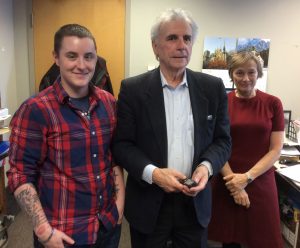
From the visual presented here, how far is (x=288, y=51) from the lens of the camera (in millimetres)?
3039

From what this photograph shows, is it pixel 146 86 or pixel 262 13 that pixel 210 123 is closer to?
pixel 146 86

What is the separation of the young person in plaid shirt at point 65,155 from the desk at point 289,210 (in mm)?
1629

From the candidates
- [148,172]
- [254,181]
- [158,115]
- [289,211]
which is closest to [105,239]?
[148,172]

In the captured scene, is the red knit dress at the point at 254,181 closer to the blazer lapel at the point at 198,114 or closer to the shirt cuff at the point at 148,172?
the blazer lapel at the point at 198,114

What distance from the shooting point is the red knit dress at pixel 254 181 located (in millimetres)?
1743

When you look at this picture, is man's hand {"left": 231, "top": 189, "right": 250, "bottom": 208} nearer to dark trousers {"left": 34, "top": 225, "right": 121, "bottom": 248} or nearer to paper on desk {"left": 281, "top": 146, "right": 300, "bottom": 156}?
dark trousers {"left": 34, "top": 225, "right": 121, "bottom": 248}

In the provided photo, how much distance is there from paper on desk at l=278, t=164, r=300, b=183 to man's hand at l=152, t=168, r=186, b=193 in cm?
128

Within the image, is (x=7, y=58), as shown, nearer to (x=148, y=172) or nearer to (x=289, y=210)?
(x=148, y=172)

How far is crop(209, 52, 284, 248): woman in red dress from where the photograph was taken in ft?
5.69

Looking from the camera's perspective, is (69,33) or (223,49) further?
(223,49)

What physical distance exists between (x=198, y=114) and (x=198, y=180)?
0.29 metres

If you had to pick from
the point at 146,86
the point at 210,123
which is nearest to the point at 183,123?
the point at 210,123

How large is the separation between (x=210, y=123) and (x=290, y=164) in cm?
141

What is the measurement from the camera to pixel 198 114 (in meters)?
1.32
